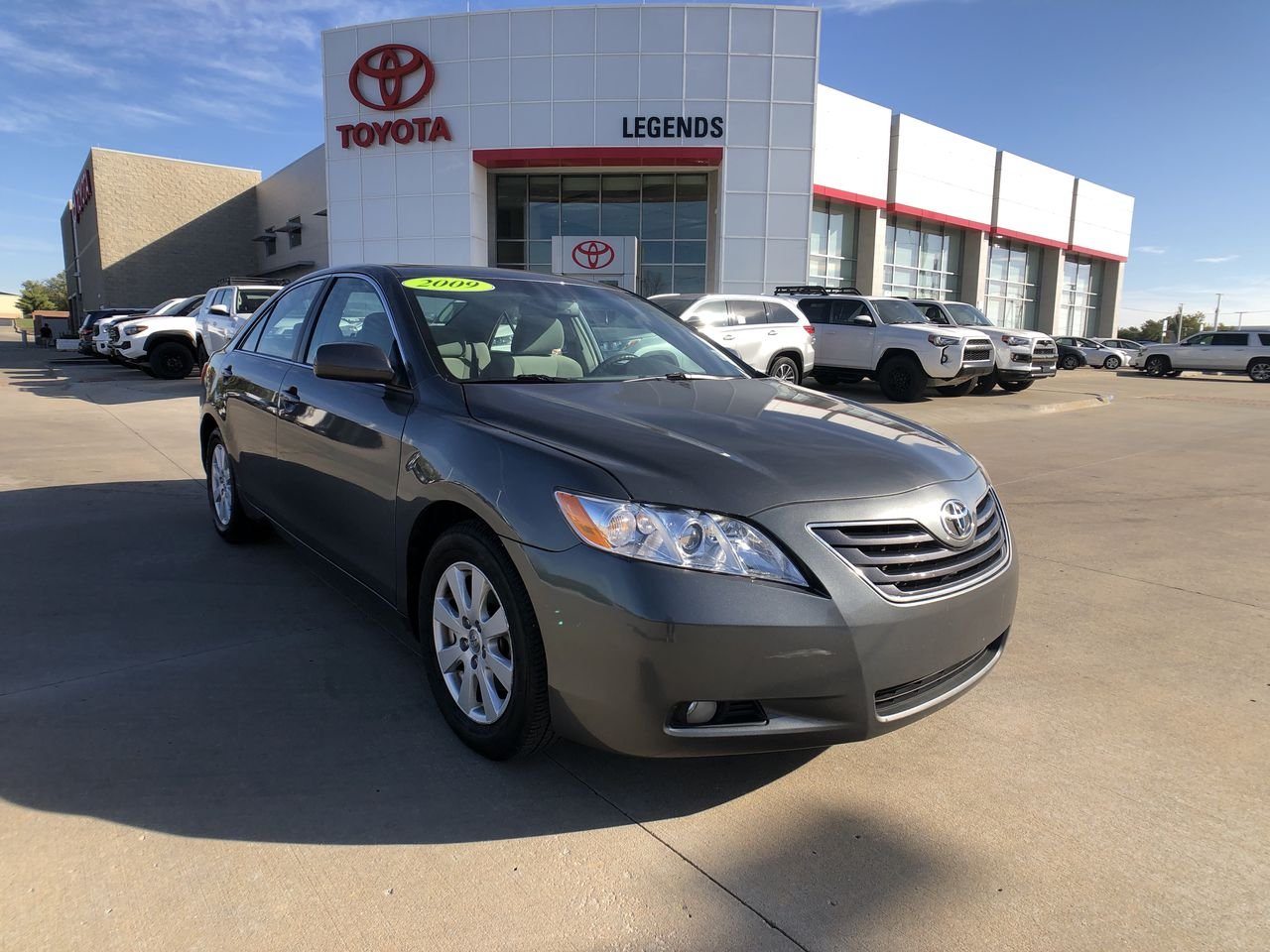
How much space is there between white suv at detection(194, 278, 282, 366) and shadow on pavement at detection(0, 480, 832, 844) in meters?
13.7

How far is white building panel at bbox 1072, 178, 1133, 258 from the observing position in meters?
40.1

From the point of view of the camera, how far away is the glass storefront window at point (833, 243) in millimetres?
27734

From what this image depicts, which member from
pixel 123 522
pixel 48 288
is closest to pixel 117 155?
pixel 123 522

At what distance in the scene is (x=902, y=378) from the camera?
51.1ft

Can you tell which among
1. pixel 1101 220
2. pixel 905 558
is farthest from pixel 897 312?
pixel 1101 220

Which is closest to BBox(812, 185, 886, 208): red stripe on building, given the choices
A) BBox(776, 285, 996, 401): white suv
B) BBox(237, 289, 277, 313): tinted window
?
BBox(776, 285, 996, 401): white suv

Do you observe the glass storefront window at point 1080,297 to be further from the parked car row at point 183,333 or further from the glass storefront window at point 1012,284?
the parked car row at point 183,333

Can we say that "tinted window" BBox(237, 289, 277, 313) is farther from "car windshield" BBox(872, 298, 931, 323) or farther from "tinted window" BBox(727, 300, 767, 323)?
"car windshield" BBox(872, 298, 931, 323)

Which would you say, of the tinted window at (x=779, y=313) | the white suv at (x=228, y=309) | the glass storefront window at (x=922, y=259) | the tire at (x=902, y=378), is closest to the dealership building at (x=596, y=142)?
the glass storefront window at (x=922, y=259)

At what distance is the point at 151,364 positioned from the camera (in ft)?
60.4

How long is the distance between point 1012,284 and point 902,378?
26429 millimetres

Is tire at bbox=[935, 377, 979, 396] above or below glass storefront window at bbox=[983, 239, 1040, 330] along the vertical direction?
below

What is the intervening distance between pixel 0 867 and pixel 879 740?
2.59 m

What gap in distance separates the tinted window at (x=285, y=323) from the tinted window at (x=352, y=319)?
269 mm
